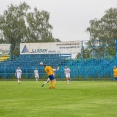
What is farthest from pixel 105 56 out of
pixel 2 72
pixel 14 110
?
pixel 14 110

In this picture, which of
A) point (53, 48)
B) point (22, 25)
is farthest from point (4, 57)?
point (22, 25)

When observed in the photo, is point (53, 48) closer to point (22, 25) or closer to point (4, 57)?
point (4, 57)

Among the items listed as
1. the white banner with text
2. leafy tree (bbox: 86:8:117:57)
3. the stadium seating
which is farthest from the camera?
leafy tree (bbox: 86:8:117:57)

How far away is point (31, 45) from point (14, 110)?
49.3 metres

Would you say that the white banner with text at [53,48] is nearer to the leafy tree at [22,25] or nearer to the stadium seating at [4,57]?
the stadium seating at [4,57]

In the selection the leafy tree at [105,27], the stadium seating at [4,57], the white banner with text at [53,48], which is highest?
the leafy tree at [105,27]

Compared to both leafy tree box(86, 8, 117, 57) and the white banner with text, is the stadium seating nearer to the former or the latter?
the white banner with text

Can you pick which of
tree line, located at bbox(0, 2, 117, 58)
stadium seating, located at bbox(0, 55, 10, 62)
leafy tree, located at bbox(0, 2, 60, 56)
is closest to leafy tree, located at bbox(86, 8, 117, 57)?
tree line, located at bbox(0, 2, 117, 58)

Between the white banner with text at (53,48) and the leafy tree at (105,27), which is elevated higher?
the leafy tree at (105,27)

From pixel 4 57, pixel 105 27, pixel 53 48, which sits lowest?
pixel 4 57

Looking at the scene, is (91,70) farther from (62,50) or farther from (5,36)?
(5,36)

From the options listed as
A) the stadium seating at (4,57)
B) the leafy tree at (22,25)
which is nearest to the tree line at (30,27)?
the leafy tree at (22,25)

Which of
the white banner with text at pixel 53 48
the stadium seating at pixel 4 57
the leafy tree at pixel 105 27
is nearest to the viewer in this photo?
the white banner with text at pixel 53 48

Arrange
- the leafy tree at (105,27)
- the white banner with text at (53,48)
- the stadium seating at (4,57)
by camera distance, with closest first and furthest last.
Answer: the white banner with text at (53,48), the stadium seating at (4,57), the leafy tree at (105,27)
